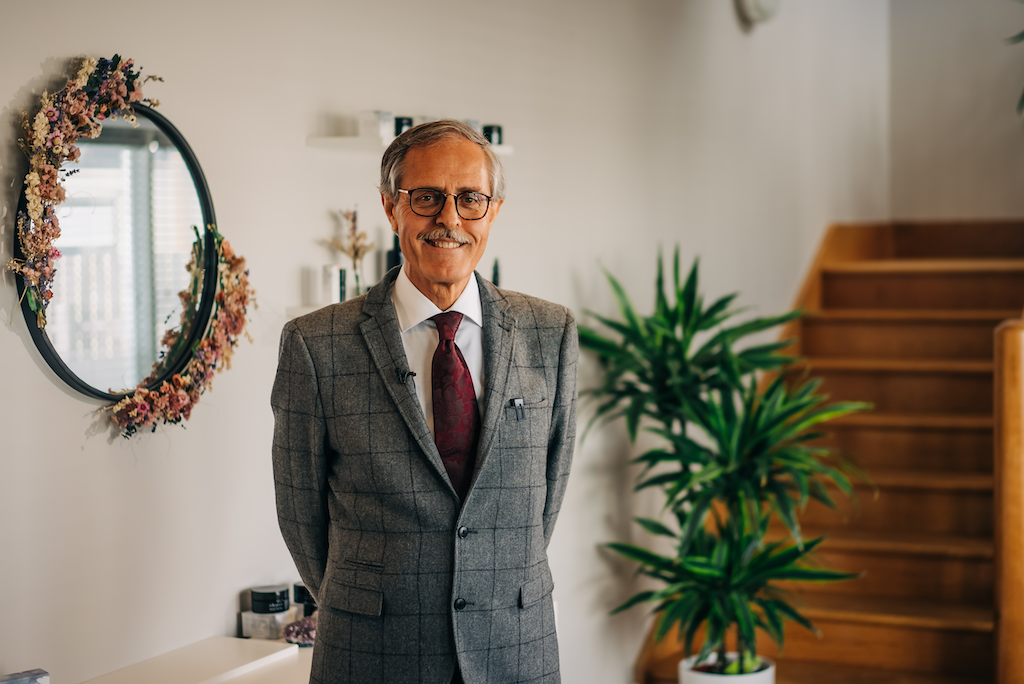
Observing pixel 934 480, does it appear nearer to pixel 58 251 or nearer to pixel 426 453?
pixel 426 453

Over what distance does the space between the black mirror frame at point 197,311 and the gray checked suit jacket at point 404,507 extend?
0.45 meters

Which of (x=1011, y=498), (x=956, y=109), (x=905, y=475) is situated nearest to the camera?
(x=1011, y=498)

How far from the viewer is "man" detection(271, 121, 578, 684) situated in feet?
4.98

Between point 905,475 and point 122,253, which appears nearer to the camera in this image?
point 122,253

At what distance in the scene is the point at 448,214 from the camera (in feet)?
5.00

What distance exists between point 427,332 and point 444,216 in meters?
0.20

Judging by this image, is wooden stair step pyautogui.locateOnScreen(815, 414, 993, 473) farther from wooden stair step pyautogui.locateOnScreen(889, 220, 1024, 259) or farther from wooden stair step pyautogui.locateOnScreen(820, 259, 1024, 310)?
wooden stair step pyautogui.locateOnScreen(889, 220, 1024, 259)

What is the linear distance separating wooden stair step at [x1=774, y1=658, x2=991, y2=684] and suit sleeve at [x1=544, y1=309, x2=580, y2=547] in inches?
77.3

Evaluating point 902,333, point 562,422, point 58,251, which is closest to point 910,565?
point 902,333

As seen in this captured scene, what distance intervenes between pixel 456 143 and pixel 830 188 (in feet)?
14.3

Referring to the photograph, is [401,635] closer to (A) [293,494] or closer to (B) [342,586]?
(B) [342,586]

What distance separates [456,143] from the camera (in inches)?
60.7

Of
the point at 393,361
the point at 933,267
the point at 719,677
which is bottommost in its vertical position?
the point at 719,677

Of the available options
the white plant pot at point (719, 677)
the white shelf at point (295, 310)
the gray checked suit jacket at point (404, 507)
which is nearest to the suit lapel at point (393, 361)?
the gray checked suit jacket at point (404, 507)
